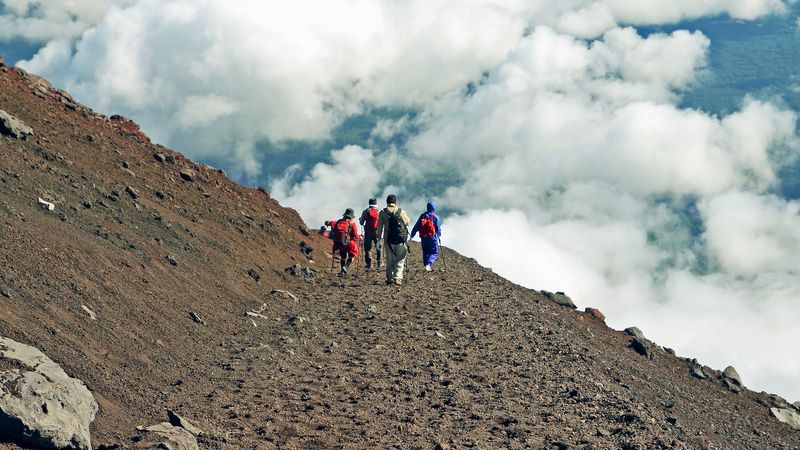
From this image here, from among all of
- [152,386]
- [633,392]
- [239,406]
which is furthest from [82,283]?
[633,392]

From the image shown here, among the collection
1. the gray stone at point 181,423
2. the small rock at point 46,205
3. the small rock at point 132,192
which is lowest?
the gray stone at point 181,423

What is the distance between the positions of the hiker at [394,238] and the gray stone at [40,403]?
14.4 m

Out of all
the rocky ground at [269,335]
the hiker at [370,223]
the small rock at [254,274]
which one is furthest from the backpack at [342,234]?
the small rock at [254,274]

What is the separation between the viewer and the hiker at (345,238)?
26391 mm

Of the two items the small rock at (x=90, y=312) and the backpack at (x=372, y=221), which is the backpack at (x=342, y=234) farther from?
the small rock at (x=90, y=312)

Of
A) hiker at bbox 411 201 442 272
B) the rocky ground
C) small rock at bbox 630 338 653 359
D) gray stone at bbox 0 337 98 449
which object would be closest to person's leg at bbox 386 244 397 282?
the rocky ground

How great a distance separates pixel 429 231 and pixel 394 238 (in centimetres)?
221

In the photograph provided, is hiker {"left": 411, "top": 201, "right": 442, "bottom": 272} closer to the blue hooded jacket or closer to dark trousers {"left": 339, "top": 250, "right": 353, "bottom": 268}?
the blue hooded jacket

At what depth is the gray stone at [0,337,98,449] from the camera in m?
9.70

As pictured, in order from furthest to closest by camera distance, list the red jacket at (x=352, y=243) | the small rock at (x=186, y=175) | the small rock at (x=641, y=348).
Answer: the small rock at (x=186, y=175)
the red jacket at (x=352, y=243)
the small rock at (x=641, y=348)

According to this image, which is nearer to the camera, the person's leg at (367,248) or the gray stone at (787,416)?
the gray stone at (787,416)

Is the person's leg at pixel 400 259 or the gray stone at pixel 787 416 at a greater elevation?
the person's leg at pixel 400 259

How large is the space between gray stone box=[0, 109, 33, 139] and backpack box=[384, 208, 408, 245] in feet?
32.6

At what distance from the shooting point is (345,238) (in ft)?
86.6
